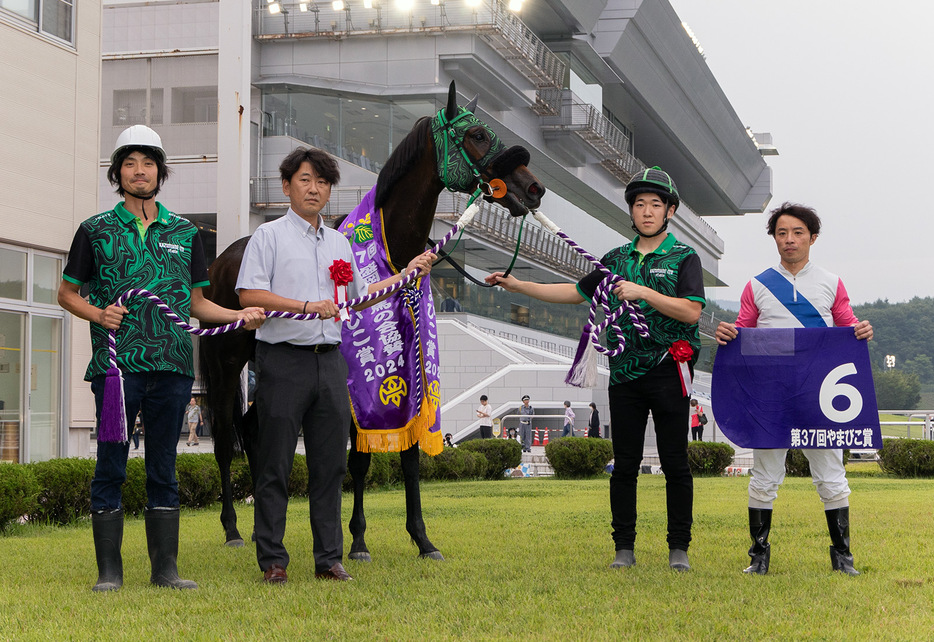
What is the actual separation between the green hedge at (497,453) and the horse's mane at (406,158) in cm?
1224

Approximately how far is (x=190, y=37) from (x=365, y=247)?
2788cm

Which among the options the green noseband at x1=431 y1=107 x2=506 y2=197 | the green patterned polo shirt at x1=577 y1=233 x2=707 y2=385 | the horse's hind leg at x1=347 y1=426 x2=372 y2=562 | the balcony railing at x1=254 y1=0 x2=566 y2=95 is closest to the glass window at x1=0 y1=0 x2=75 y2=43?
the green noseband at x1=431 y1=107 x2=506 y2=197

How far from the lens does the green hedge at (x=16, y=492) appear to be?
27.2 ft

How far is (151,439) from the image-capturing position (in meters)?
5.13

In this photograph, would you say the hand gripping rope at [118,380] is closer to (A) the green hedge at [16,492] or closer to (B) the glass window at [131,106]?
(A) the green hedge at [16,492]

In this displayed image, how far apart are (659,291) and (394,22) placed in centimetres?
3079

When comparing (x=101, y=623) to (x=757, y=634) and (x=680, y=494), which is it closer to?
(x=757, y=634)

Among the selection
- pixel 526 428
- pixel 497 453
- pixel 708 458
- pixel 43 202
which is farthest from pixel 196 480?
pixel 526 428

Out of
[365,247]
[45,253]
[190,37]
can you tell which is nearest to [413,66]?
[190,37]

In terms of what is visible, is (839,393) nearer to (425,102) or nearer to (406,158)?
(406,158)

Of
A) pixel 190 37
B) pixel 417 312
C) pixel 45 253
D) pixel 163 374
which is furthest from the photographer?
pixel 190 37

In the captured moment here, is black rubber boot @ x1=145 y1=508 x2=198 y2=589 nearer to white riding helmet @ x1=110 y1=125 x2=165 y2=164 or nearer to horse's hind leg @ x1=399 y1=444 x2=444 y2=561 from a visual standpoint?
horse's hind leg @ x1=399 y1=444 x2=444 y2=561

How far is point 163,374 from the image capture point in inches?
201

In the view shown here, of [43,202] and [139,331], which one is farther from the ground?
[43,202]
